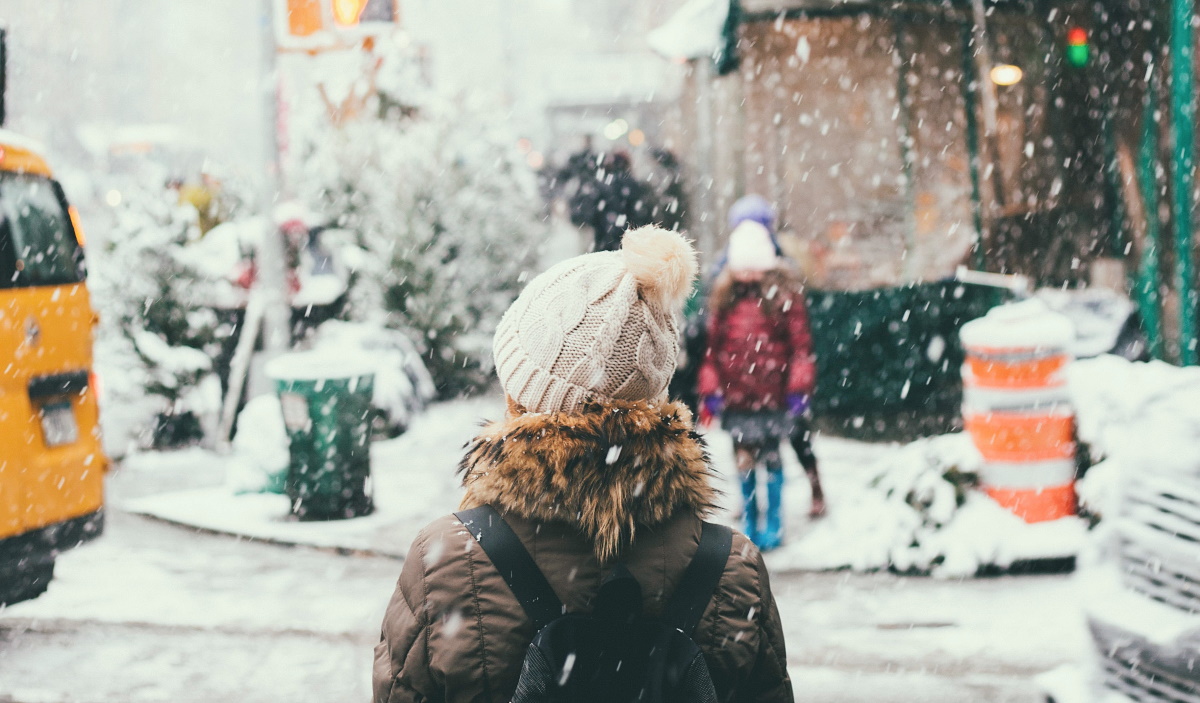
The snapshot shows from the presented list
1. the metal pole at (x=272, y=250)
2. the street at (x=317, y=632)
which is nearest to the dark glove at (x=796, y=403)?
the street at (x=317, y=632)

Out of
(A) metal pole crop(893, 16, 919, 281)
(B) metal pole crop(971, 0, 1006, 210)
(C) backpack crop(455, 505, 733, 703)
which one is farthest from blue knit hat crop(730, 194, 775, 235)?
(C) backpack crop(455, 505, 733, 703)

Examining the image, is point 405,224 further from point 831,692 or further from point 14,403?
point 831,692

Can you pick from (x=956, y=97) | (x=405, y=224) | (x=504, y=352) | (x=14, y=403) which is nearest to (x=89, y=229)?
(x=405, y=224)

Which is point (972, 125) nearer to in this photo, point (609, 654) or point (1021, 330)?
point (1021, 330)

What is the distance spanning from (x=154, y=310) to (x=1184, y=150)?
810 cm

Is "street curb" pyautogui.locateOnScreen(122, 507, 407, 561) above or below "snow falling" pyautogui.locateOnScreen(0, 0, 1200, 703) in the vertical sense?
below

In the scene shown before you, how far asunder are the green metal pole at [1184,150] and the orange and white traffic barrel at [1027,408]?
71.2 inches

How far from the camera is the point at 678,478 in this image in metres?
2.00

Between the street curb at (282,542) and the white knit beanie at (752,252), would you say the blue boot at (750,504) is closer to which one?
the white knit beanie at (752,252)

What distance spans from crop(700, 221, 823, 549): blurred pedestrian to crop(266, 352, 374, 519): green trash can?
2.38m

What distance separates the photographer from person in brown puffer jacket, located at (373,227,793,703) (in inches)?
75.0

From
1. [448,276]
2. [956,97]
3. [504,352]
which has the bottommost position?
[448,276]

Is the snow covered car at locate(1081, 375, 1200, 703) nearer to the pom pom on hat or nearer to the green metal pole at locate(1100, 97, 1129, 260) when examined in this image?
A: the pom pom on hat

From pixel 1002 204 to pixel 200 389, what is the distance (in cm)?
731
